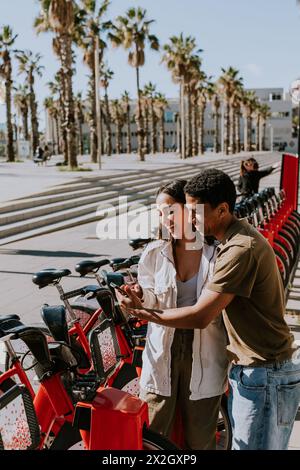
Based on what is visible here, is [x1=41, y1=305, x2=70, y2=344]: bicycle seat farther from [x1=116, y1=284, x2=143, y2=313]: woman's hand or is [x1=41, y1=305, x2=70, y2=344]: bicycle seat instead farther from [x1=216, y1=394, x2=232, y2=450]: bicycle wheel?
[x1=216, y1=394, x2=232, y2=450]: bicycle wheel

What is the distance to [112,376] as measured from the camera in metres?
3.77

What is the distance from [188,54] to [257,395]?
51.7 meters

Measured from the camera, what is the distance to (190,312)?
2.35m

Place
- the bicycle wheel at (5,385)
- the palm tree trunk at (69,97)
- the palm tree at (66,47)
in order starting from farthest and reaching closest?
1. the palm tree trunk at (69,97)
2. the palm tree at (66,47)
3. the bicycle wheel at (5,385)

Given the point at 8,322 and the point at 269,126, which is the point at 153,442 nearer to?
the point at 8,322

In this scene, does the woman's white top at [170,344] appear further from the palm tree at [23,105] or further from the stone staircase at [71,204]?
the palm tree at [23,105]

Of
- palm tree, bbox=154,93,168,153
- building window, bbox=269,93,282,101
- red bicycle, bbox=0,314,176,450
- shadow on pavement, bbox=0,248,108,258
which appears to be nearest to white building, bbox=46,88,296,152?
building window, bbox=269,93,282,101

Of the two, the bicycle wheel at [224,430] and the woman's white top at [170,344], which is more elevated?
the woman's white top at [170,344]

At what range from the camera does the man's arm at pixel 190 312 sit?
2273 millimetres

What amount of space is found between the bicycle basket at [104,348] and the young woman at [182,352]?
0.64 m

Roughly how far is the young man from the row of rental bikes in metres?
0.36

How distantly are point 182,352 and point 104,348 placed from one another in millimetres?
955

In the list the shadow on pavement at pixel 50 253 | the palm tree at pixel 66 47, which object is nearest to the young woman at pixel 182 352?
the shadow on pavement at pixel 50 253

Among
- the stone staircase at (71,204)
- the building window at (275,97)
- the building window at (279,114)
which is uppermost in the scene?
the building window at (275,97)
